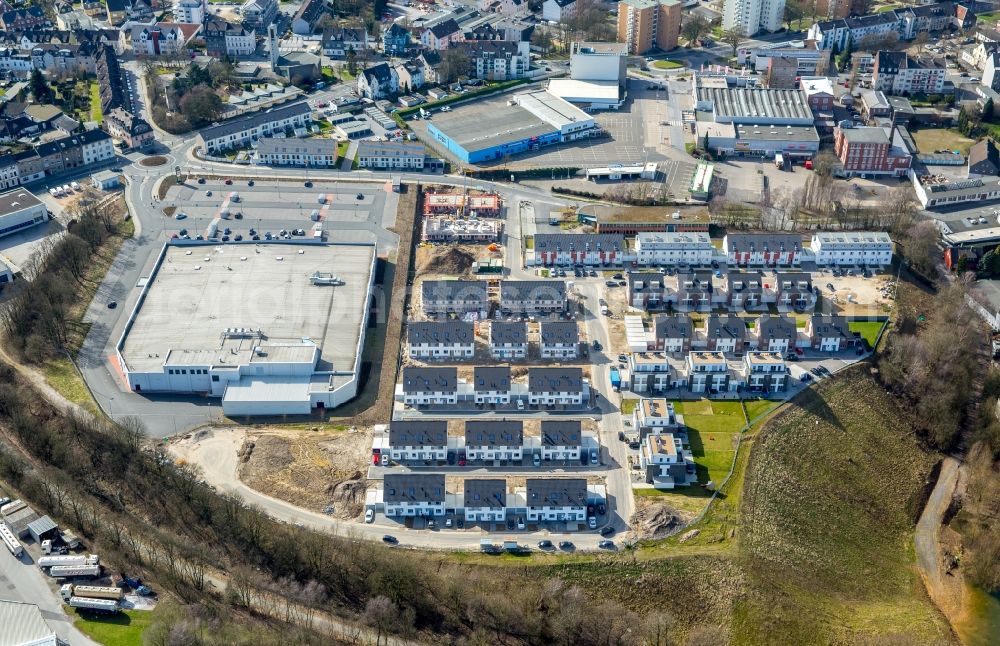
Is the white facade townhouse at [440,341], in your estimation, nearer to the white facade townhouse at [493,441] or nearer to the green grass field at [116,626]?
the white facade townhouse at [493,441]

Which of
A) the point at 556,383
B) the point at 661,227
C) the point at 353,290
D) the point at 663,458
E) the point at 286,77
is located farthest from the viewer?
the point at 286,77

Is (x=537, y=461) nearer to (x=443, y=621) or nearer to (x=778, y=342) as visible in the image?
Answer: (x=443, y=621)

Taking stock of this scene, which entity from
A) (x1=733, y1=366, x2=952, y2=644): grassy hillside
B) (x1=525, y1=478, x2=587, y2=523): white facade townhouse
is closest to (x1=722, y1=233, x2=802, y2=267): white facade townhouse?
(x1=733, y1=366, x2=952, y2=644): grassy hillside

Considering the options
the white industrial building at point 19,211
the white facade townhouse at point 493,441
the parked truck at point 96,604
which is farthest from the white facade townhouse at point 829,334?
the white industrial building at point 19,211

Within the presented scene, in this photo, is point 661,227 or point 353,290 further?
point 661,227

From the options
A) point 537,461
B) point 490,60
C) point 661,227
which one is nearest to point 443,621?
point 537,461

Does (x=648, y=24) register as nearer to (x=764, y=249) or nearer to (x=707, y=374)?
(x=764, y=249)

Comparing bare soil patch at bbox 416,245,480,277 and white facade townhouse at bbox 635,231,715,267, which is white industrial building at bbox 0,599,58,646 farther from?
white facade townhouse at bbox 635,231,715,267
